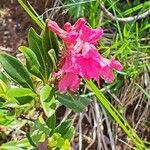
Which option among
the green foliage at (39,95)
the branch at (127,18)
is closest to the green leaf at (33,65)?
the green foliage at (39,95)

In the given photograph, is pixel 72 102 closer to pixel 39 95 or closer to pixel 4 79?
pixel 39 95

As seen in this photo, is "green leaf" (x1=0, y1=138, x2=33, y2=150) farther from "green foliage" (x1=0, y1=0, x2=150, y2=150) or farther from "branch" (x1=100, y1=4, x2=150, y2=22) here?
"branch" (x1=100, y1=4, x2=150, y2=22)

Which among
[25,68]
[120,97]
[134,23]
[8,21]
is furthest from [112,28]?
[25,68]

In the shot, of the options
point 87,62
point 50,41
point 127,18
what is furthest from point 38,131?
point 127,18

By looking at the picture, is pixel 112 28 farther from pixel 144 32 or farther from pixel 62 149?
pixel 62 149

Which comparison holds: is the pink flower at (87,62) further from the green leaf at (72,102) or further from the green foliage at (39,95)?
the green leaf at (72,102)

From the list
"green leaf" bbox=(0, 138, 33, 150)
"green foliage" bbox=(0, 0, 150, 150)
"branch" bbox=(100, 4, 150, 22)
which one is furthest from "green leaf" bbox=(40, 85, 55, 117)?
"branch" bbox=(100, 4, 150, 22)
